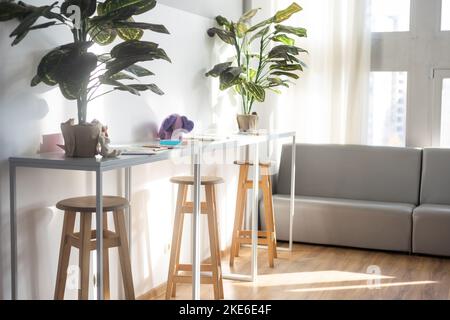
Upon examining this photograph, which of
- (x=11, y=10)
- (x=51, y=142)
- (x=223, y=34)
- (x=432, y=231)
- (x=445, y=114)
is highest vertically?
(x=223, y=34)

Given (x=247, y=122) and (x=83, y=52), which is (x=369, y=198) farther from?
(x=83, y=52)

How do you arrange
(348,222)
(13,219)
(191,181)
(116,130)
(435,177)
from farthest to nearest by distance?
(435,177) < (348,222) < (191,181) < (116,130) < (13,219)

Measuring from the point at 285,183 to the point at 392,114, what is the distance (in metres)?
1.08

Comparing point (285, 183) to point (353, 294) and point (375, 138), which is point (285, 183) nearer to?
point (375, 138)

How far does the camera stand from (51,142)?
114 inches

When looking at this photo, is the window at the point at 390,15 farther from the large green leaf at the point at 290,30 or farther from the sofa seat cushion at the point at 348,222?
the sofa seat cushion at the point at 348,222

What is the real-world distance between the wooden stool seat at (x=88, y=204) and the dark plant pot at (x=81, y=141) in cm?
22

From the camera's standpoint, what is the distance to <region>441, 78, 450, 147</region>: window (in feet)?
17.4

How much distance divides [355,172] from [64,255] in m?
3.15

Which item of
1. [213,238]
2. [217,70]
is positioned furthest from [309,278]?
[217,70]

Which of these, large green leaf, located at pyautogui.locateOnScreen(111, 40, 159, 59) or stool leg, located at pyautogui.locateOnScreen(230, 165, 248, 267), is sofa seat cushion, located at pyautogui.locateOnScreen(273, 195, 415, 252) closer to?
stool leg, located at pyautogui.locateOnScreen(230, 165, 248, 267)

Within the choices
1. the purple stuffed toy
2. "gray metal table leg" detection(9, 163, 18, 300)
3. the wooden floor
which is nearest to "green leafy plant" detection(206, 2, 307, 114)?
the purple stuffed toy

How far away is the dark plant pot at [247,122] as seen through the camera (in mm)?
4539

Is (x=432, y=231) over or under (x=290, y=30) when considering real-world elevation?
under
